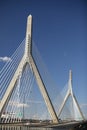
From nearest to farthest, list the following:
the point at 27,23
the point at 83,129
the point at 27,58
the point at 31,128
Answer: the point at 83,129
the point at 31,128
the point at 27,58
the point at 27,23

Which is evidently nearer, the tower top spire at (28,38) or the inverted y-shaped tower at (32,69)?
the inverted y-shaped tower at (32,69)

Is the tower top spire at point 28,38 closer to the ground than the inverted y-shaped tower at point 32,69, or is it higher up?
higher up

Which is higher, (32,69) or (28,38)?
(28,38)

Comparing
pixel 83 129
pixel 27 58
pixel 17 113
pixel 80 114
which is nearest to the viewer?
pixel 83 129

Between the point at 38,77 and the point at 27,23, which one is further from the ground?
the point at 27,23

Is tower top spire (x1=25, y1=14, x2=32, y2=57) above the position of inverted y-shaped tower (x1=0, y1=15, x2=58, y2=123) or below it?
above

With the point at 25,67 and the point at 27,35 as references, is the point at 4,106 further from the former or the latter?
the point at 27,35

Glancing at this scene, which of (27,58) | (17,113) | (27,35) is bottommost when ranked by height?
(17,113)

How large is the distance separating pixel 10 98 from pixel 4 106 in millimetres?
636

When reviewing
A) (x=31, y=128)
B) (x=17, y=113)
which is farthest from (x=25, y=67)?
(x=31, y=128)

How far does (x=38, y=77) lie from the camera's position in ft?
59.0

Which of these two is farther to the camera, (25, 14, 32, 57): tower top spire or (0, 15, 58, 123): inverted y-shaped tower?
(25, 14, 32, 57): tower top spire

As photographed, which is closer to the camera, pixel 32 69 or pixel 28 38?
pixel 32 69

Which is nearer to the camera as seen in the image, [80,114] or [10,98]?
[10,98]
